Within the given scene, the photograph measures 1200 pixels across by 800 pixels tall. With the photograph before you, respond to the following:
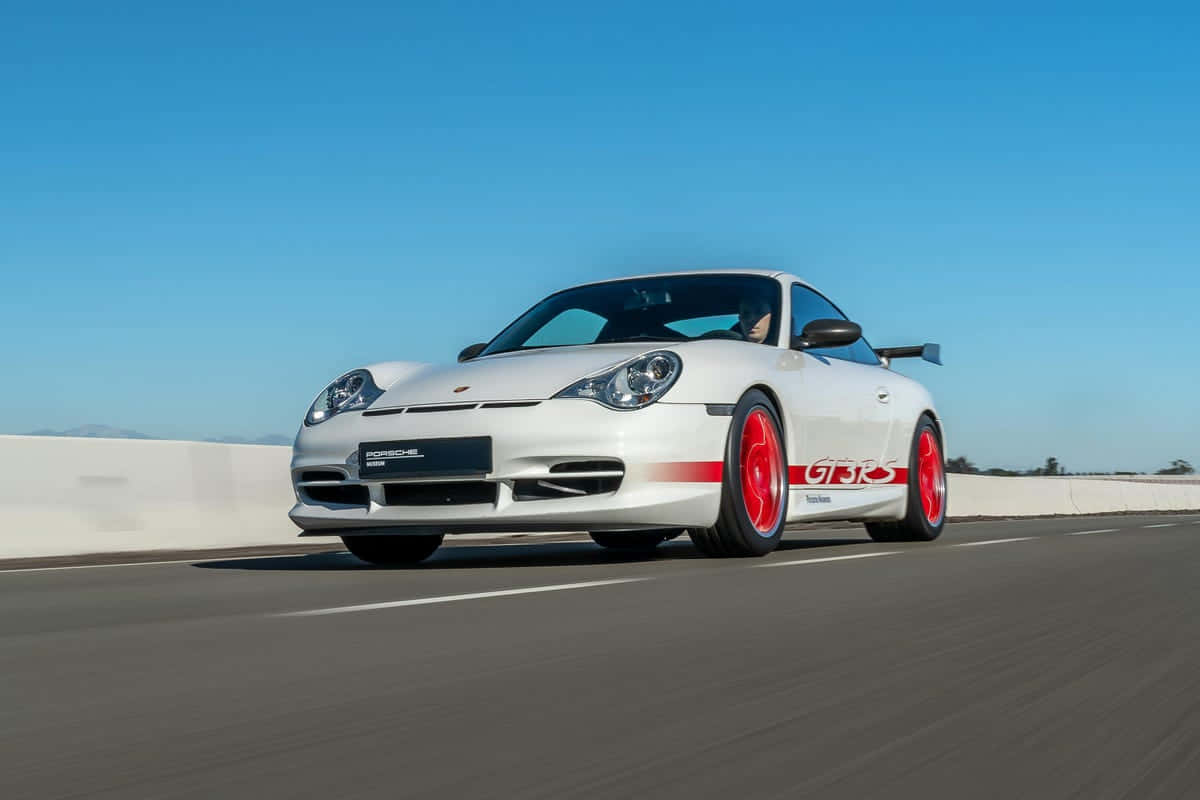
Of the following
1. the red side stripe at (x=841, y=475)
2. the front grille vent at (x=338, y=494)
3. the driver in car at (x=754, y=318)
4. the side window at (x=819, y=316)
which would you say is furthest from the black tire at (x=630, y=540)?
the front grille vent at (x=338, y=494)

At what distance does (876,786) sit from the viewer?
2.37m

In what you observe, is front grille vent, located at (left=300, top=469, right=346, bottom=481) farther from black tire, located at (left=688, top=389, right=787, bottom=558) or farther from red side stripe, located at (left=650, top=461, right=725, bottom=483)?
black tire, located at (left=688, top=389, right=787, bottom=558)

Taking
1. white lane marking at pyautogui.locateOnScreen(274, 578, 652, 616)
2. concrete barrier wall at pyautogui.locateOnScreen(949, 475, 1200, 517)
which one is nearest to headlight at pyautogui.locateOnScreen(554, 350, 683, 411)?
white lane marking at pyautogui.locateOnScreen(274, 578, 652, 616)

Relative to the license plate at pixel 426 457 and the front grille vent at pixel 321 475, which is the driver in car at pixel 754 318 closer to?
the license plate at pixel 426 457

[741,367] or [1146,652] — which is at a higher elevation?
[741,367]

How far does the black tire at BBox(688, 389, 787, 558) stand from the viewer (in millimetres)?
7387

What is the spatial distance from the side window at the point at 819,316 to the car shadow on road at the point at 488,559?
1209 mm

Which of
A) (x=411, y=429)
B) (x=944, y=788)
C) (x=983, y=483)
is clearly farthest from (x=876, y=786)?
(x=983, y=483)

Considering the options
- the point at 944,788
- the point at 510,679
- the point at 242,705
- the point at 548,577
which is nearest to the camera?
the point at 944,788

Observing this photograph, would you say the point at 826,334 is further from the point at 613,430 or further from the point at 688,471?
the point at 613,430

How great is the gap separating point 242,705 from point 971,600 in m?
2.99

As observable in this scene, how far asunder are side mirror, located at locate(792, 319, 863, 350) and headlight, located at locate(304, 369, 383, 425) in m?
2.41

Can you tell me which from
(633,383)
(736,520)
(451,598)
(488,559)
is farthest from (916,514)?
(451,598)

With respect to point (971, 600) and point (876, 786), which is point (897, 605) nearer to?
point (971, 600)
